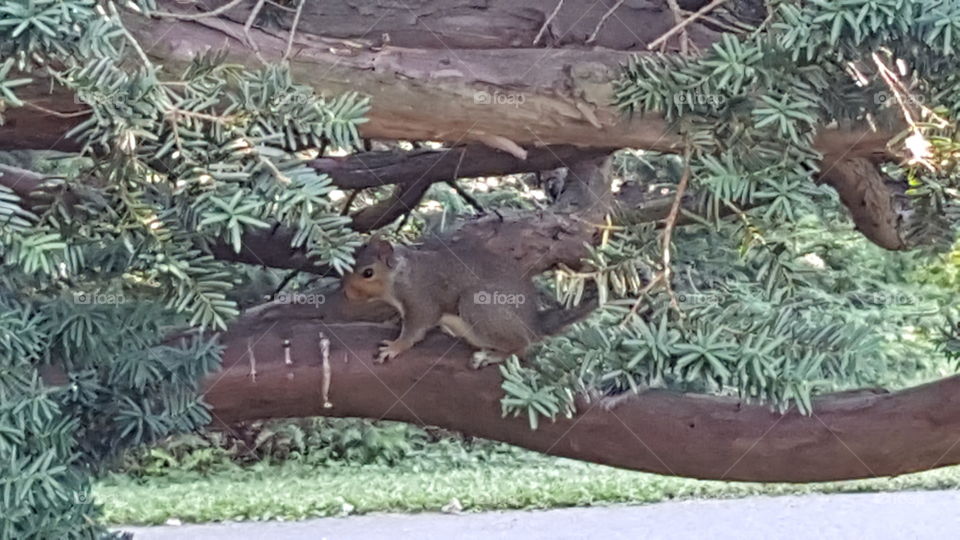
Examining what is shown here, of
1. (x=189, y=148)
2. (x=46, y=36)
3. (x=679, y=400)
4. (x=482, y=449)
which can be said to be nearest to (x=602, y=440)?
(x=679, y=400)

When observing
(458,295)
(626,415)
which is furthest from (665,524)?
(626,415)

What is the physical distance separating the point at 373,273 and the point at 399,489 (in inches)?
108

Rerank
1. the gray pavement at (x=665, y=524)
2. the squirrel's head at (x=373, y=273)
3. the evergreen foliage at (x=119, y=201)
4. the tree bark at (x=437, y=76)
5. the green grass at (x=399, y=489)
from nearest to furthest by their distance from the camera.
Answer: the evergreen foliage at (x=119, y=201)
the tree bark at (x=437, y=76)
the squirrel's head at (x=373, y=273)
the gray pavement at (x=665, y=524)
the green grass at (x=399, y=489)

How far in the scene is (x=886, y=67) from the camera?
83 cm

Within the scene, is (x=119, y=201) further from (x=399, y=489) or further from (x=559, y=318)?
(x=399, y=489)

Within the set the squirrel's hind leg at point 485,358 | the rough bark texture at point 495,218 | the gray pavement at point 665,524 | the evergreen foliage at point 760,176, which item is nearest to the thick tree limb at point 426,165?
the rough bark texture at point 495,218

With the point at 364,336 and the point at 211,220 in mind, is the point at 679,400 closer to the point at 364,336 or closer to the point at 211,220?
the point at 364,336

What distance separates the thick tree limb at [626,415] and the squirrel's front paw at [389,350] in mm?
11

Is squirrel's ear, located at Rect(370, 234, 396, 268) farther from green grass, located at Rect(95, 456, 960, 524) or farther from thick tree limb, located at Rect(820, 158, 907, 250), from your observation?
green grass, located at Rect(95, 456, 960, 524)

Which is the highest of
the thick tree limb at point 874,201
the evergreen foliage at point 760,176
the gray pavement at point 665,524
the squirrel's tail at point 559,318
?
the evergreen foliage at point 760,176

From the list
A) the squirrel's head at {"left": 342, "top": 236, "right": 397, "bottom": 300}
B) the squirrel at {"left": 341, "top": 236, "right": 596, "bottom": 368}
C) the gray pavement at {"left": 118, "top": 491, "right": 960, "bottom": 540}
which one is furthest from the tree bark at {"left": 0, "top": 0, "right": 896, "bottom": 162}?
the gray pavement at {"left": 118, "top": 491, "right": 960, "bottom": 540}

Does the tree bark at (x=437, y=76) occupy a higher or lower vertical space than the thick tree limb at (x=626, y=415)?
higher

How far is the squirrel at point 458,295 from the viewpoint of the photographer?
4.21 ft

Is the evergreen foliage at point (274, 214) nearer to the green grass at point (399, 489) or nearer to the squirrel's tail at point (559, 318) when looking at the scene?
the squirrel's tail at point (559, 318)
